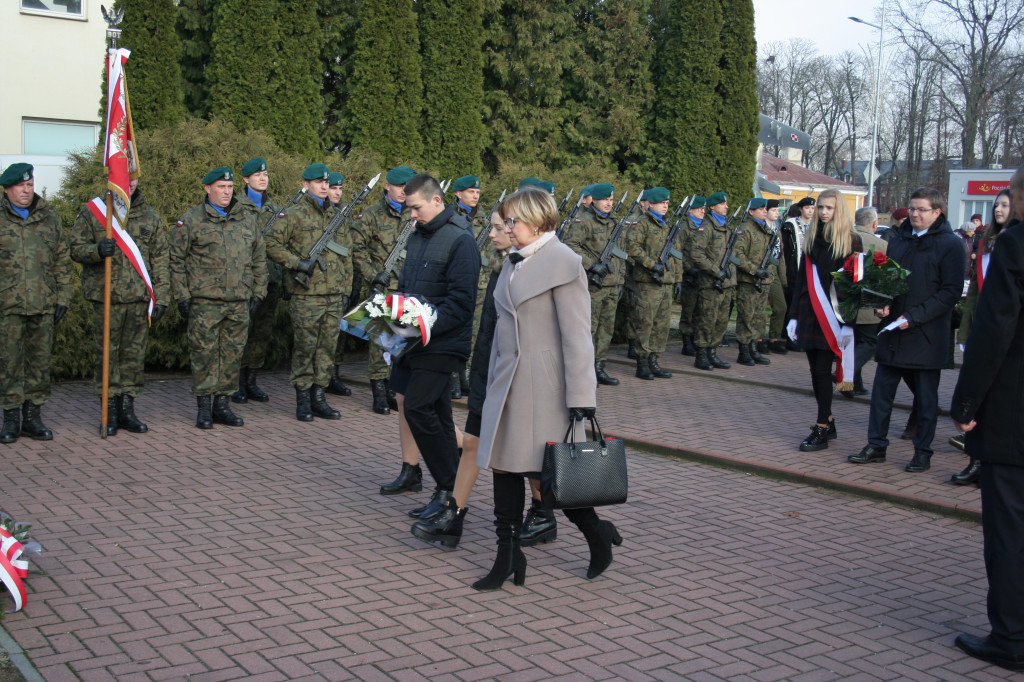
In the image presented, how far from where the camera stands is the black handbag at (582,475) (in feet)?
15.4

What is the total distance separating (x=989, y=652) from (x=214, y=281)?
6.44 meters

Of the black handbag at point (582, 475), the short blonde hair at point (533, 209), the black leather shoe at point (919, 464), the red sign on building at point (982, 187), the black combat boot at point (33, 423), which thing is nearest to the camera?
the black handbag at point (582, 475)

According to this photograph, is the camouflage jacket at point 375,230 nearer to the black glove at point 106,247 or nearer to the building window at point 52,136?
the black glove at point 106,247

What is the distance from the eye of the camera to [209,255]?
8484mm

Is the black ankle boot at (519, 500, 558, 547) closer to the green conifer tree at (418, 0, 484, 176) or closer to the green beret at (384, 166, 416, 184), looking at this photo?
the green beret at (384, 166, 416, 184)

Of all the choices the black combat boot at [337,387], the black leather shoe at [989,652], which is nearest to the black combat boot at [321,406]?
the black combat boot at [337,387]

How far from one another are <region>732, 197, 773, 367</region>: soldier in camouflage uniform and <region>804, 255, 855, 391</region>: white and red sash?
5233 mm

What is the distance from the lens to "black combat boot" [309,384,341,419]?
30.5 feet

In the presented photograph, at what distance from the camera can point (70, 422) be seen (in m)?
8.71

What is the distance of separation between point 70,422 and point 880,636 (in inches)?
272

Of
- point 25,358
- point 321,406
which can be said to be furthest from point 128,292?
point 321,406

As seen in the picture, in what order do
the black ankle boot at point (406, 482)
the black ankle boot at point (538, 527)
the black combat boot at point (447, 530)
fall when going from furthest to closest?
the black ankle boot at point (406, 482)
the black ankle boot at point (538, 527)
the black combat boot at point (447, 530)

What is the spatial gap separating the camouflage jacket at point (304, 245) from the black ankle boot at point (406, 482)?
2.96 m

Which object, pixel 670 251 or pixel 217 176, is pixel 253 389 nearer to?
pixel 217 176
